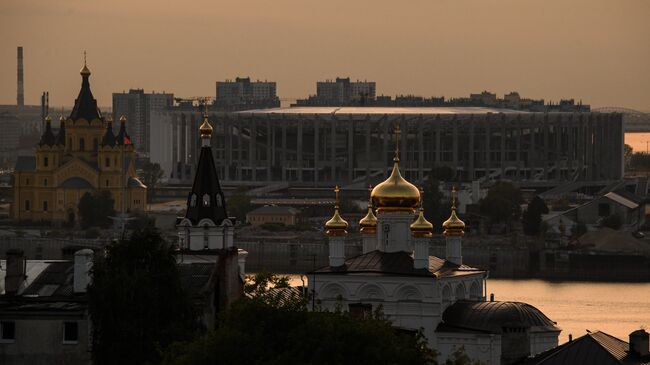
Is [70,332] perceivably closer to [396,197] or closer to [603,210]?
[396,197]

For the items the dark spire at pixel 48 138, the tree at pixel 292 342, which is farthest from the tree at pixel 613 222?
the tree at pixel 292 342

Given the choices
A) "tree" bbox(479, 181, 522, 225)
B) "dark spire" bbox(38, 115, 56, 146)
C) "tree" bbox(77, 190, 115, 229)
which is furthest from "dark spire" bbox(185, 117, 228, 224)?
"dark spire" bbox(38, 115, 56, 146)

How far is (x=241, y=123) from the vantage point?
127 metres

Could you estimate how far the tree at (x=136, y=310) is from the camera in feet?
99.1

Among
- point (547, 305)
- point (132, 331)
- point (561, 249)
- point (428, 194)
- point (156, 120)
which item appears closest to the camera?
point (132, 331)

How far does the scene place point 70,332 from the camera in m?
30.9

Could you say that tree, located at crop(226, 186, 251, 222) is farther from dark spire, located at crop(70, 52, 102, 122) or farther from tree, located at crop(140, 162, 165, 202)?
tree, located at crop(140, 162, 165, 202)

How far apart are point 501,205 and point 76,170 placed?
16.7m

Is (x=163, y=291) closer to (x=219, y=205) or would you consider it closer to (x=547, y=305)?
(x=219, y=205)

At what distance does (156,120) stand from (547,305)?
93877 millimetres

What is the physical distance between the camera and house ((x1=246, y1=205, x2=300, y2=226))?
102 metres

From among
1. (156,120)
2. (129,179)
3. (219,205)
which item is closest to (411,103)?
(156,120)

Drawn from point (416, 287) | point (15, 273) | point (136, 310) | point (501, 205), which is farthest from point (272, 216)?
point (136, 310)

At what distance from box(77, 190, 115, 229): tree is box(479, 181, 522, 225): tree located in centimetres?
1350
